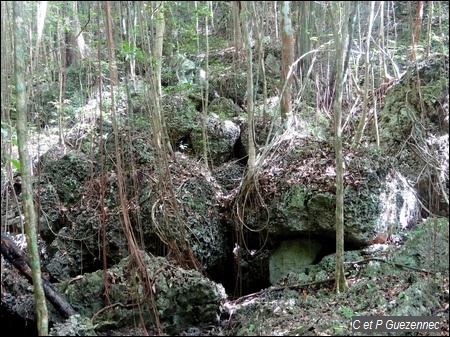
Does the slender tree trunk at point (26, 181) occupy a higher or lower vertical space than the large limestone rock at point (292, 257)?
higher

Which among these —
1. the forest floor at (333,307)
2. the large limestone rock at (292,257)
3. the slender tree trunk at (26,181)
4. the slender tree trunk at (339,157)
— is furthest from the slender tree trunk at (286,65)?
the slender tree trunk at (26,181)

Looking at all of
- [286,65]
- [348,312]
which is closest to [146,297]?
[348,312]

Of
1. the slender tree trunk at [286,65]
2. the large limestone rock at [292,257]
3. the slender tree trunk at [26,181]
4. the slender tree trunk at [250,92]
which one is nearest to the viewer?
the slender tree trunk at [26,181]

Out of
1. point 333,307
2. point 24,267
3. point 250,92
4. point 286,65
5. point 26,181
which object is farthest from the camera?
point 286,65

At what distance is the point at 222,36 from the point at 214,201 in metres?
5.90

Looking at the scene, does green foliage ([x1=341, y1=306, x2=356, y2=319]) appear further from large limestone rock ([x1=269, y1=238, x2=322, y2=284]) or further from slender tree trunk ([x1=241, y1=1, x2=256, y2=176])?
slender tree trunk ([x1=241, y1=1, x2=256, y2=176])

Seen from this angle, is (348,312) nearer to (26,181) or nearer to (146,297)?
(146,297)

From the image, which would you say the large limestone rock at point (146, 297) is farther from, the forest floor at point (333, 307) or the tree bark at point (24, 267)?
the tree bark at point (24, 267)

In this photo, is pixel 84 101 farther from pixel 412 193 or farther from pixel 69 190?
pixel 412 193

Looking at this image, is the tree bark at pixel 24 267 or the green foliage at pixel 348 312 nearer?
the tree bark at pixel 24 267

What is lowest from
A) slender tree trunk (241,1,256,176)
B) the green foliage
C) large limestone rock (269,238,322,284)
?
large limestone rock (269,238,322,284)

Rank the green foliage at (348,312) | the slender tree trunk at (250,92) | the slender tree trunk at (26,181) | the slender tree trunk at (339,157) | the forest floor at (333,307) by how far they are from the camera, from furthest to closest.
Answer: the slender tree trunk at (250,92)
the slender tree trunk at (339,157)
the green foliage at (348,312)
the forest floor at (333,307)
the slender tree trunk at (26,181)

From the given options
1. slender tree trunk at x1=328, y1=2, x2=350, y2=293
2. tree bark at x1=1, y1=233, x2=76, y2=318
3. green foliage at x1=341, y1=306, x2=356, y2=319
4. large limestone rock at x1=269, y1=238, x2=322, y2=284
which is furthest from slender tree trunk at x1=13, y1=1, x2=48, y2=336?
large limestone rock at x1=269, y1=238, x2=322, y2=284

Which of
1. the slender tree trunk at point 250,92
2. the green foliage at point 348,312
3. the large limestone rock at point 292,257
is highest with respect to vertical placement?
the slender tree trunk at point 250,92
